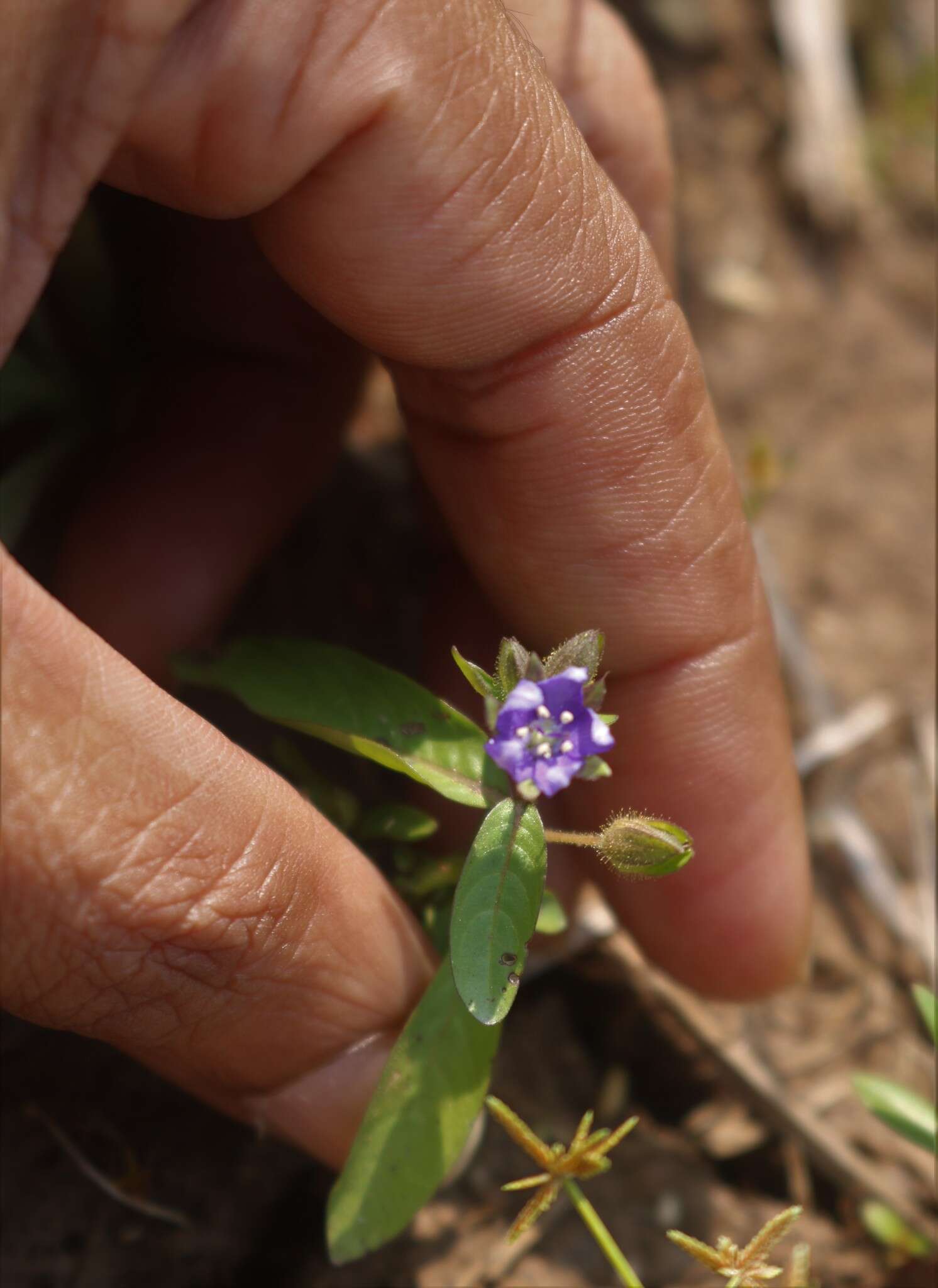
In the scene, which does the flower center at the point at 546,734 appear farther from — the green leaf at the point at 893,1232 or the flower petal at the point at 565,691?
the green leaf at the point at 893,1232

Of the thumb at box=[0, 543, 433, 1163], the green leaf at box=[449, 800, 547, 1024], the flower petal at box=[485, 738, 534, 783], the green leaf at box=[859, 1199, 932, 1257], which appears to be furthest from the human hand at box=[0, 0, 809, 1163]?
the green leaf at box=[859, 1199, 932, 1257]

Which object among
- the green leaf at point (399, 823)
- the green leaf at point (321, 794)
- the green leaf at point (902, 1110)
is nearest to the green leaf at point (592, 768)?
the green leaf at point (399, 823)

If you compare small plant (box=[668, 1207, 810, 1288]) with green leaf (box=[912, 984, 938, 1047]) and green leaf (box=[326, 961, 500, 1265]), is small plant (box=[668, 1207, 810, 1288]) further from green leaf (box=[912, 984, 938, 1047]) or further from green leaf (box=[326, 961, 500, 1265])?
green leaf (box=[912, 984, 938, 1047])

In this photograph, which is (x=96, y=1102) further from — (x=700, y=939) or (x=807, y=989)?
(x=807, y=989)

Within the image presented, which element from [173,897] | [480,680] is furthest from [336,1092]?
[480,680]

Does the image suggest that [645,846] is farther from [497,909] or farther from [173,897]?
[173,897]

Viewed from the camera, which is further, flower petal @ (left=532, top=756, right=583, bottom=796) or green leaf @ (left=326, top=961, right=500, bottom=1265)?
green leaf @ (left=326, top=961, right=500, bottom=1265)
